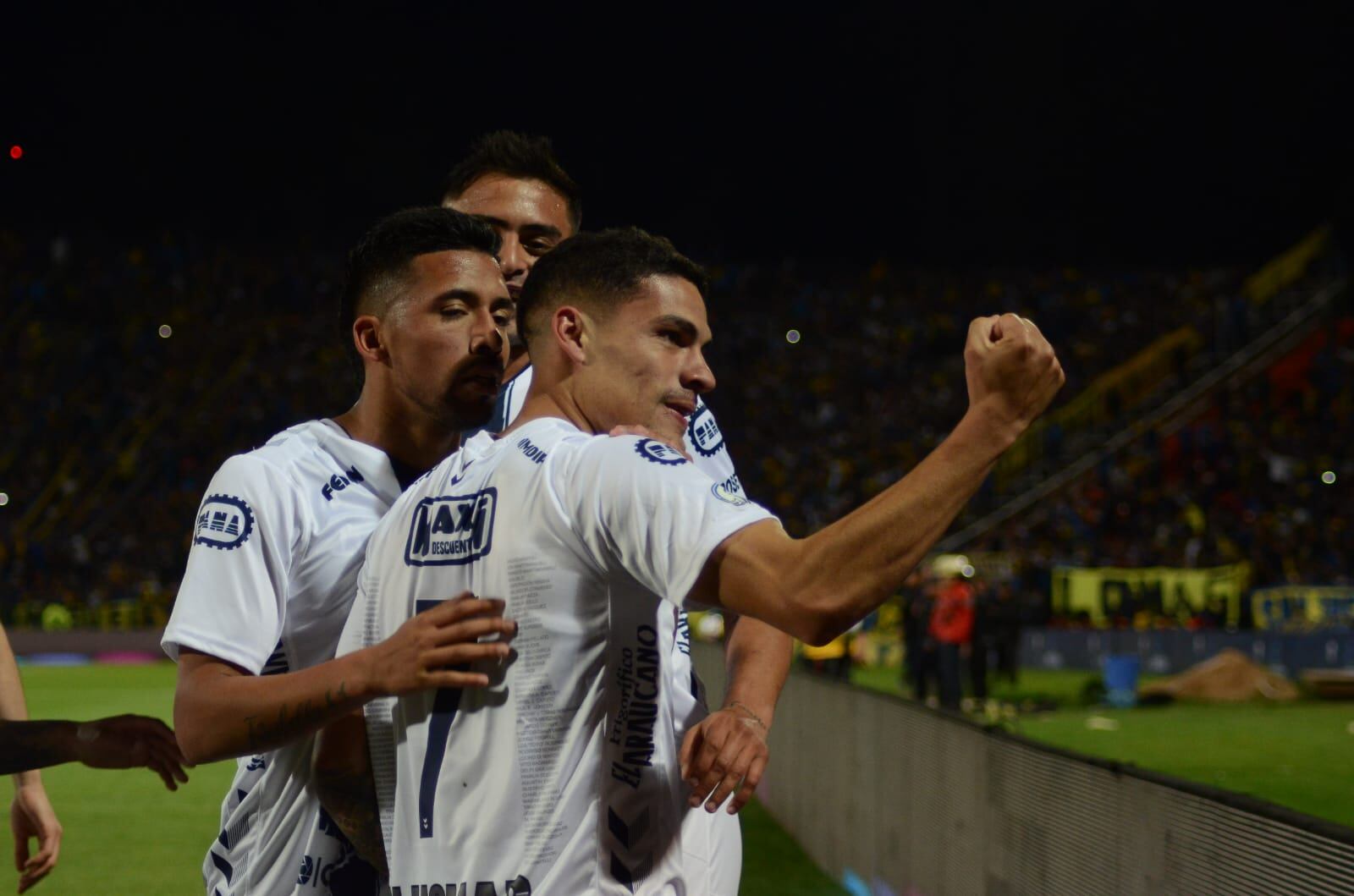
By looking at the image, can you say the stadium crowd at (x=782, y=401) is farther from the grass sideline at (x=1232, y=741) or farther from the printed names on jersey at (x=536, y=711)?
the printed names on jersey at (x=536, y=711)

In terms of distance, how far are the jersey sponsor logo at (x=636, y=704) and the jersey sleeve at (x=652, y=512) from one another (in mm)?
140

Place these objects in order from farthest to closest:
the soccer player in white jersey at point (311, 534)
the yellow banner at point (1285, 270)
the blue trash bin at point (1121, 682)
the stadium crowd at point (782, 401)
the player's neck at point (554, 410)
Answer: the yellow banner at point (1285, 270)
the stadium crowd at point (782, 401)
the blue trash bin at point (1121, 682)
the soccer player in white jersey at point (311, 534)
the player's neck at point (554, 410)

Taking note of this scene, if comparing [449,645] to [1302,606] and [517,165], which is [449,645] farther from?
[1302,606]

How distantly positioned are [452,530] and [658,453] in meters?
0.37

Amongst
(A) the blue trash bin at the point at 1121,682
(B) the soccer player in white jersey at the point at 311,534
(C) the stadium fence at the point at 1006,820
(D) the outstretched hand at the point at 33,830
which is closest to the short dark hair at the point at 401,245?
(B) the soccer player in white jersey at the point at 311,534

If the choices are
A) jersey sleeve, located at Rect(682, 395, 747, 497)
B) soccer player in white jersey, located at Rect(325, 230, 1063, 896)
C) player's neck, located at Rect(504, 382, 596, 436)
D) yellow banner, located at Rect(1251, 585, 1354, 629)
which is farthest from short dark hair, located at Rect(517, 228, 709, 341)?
yellow banner, located at Rect(1251, 585, 1354, 629)

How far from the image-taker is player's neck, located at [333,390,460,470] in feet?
9.84

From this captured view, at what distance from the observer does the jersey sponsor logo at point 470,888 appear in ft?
7.06

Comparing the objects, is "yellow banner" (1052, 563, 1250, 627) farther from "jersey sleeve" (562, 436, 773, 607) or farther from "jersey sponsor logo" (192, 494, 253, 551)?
"jersey sleeve" (562, 436, 773, 607)

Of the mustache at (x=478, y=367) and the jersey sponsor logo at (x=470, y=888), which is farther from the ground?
the mustache at (x=478, y=367)

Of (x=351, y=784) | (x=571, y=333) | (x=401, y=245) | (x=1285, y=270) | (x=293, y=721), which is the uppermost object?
(x=1285, y=270)

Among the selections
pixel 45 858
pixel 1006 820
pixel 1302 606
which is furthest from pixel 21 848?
pixel 1302 606

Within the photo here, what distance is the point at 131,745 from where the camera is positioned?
301 centimetres

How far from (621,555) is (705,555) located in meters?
Answer: 0.14
